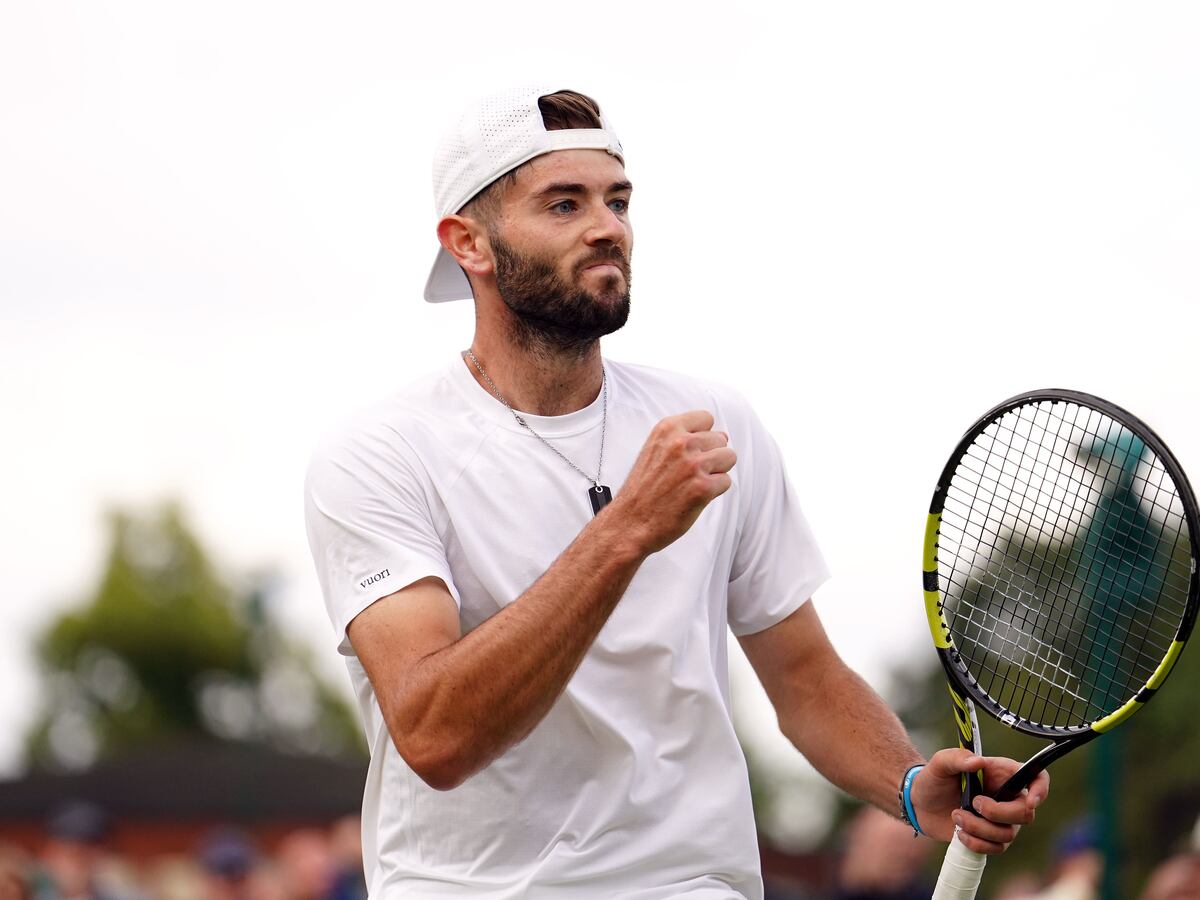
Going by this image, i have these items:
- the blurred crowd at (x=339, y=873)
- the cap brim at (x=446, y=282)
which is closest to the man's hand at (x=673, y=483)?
the cap brim at (x=446, y=282)

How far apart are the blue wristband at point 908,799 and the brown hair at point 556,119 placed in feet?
5.65

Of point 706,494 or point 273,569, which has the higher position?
point 706,494

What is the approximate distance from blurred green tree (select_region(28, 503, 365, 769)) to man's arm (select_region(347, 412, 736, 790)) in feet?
163

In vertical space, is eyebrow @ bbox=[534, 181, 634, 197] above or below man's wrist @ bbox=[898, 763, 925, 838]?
above

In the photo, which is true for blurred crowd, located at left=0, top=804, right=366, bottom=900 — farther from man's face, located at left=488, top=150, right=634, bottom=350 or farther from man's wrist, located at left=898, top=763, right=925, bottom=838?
man's wrist, located at left=898, top=763, right=925, bottom=838

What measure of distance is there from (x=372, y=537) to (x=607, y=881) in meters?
0.94

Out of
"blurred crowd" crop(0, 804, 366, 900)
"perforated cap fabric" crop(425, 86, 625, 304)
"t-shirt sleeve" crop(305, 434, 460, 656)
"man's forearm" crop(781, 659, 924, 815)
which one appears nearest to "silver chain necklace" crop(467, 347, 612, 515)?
"t-shirt sleeve" crop(305, 434, 460, 656)

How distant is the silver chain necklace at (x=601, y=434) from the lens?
4.32m

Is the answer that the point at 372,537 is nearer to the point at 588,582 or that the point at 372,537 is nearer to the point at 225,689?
the point at 588,582

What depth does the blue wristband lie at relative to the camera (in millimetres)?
4242

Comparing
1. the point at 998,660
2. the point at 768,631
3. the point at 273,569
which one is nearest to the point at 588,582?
the point at 768,631

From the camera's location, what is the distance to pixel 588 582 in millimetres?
3826

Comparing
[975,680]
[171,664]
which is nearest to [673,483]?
[975,680]

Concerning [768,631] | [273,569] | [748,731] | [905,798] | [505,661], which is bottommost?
[748,731]
